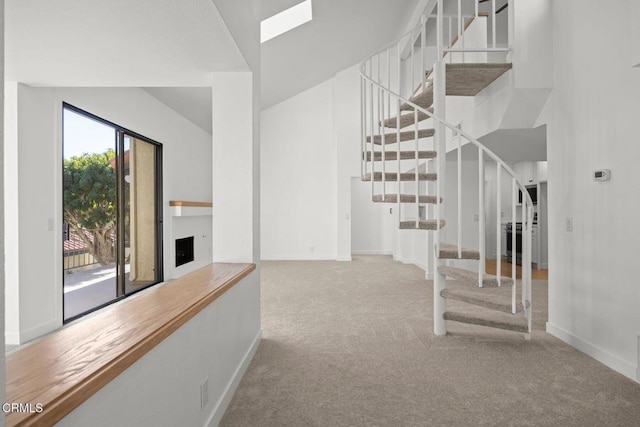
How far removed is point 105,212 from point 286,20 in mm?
3499

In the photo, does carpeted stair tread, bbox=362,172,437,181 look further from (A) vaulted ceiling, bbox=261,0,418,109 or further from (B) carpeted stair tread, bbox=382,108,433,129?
(A) vaulted ceiling, bbox=261,0,418,109

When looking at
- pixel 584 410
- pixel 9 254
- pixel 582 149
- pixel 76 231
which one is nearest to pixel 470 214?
pixel 582 149

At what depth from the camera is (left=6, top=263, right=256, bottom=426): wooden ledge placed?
81cm

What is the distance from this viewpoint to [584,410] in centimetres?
206

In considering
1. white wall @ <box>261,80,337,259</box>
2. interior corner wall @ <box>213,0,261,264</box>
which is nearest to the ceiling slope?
interior corner wall @ <box>213,0,261,264</box>

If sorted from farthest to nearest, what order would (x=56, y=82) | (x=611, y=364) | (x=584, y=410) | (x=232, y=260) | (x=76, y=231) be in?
(x=76, y=231) → (x=56, y=82) → (x=232, y=260) → (x=611, y=364) → (x=584, y=410)

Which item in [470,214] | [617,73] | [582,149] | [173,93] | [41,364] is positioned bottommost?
[41,364]

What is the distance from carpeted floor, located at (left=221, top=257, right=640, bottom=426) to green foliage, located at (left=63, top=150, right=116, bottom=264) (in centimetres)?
204

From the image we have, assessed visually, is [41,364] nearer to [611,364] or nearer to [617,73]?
[611,364]

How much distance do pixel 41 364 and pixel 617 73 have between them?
11.1ft

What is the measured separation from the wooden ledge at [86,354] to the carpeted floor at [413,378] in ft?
2.63

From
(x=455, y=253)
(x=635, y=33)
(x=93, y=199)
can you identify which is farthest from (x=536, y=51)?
(x=93, y=199)

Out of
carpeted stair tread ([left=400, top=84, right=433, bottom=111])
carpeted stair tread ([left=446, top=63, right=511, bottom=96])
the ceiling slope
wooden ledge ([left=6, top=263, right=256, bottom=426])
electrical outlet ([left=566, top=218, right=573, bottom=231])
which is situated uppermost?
carpeted stair tread ([left=446, top=63, right=511, bottom=96])

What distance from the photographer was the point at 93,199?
4.17 metres
